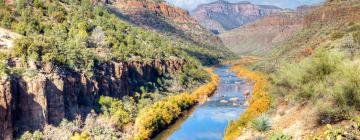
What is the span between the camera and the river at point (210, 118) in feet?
226

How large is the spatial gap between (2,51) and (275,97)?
137ft

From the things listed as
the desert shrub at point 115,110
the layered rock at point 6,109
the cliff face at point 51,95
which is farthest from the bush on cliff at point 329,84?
the layered rock at point 6,109

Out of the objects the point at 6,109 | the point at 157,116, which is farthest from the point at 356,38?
the point at 6,109

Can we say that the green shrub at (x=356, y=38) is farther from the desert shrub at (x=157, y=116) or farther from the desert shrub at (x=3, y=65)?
the desert shrub at (x=3, y=65)

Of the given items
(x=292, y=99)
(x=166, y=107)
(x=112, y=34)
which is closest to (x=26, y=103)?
(x=166, y=107)

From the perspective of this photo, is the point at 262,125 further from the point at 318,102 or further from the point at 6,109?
the point at 6,109

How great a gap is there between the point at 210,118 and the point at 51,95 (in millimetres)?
34403

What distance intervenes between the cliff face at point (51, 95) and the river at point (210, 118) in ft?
43.5

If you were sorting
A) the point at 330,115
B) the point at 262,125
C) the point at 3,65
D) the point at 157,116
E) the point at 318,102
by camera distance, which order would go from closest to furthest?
1. the point at 330,115
2. the point at 318,102
3. the point at 262,125
4. the point at 3,65
5. the point at 157,116

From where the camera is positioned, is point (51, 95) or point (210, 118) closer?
point (51, 95)

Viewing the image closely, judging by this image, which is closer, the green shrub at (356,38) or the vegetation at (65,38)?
the vegetation at (65,38)

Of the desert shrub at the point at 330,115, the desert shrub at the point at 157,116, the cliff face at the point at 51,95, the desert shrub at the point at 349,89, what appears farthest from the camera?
the desert shrub at the point at 157,116

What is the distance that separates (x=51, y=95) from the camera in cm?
5800

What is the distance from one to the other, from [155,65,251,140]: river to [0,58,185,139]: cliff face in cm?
1325
